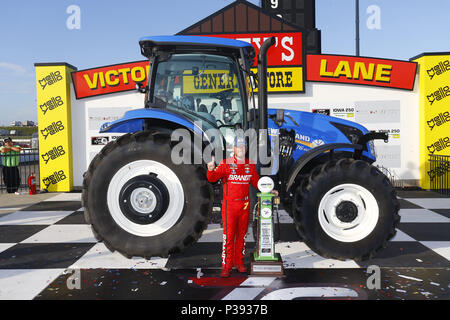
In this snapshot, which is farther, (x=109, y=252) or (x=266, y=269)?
(x=109, y=252)

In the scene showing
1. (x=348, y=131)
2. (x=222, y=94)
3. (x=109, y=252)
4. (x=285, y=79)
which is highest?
(x=285, y=79)

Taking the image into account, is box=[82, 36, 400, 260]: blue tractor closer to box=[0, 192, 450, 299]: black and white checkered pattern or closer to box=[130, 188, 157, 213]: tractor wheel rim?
box=[130, 188, 157, 213]: tractor wheel rim

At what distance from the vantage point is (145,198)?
3635mm

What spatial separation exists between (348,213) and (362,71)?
638 cm

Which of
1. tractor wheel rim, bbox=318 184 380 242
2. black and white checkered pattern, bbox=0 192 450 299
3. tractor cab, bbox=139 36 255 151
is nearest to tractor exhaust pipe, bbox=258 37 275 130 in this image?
tractor cab, bbox=139 36 255 151

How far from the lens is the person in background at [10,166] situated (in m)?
8.84

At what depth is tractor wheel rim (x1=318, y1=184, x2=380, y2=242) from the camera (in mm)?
3705

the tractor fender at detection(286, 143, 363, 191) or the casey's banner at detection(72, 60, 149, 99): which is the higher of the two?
the casey's banner at detection(72, 60, 149, 99)

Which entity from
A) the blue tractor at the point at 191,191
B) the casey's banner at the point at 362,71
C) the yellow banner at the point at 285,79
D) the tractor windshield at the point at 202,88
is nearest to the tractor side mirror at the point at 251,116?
the blue tractor at the point at 191,191

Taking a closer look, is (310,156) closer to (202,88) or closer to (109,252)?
(202,88)

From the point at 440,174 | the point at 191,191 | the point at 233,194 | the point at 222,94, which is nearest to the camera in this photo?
the point at 233,194

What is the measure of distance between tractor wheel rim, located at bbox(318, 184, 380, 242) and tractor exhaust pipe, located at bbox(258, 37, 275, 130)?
1.01 meters

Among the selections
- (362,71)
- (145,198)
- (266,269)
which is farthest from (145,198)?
(362,71)
